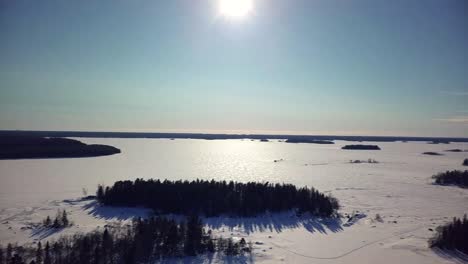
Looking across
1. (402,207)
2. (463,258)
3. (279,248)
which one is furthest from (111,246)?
(402,207)

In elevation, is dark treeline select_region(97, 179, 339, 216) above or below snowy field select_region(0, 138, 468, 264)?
above

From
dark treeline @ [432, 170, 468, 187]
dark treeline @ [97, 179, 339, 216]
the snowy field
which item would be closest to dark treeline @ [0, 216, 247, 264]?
the snowy field

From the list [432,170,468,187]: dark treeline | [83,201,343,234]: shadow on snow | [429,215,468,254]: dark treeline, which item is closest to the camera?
[429,215,468,254]: dark treeline

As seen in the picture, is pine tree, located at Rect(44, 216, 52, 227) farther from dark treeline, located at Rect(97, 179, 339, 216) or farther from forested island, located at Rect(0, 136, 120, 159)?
forested island, located at Rect(0, 136, 120, 159)

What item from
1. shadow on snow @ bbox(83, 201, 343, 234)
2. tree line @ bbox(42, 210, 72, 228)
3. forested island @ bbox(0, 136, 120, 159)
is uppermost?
forested island @ bbox(0, 136, 120, 159)

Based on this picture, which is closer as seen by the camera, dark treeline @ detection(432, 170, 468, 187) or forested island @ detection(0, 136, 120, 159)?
dark treeline @ detection(432, 170, 468, 187)

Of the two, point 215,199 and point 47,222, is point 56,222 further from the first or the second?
point 215,199

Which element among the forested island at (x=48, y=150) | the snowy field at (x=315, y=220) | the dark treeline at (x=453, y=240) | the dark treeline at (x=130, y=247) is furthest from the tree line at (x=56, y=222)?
the forested island at (x=48, y=150)

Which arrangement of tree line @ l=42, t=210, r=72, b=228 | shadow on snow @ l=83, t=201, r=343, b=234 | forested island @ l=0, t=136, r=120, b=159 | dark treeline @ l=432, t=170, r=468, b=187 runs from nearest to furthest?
tree line @ l=42, t=210, r=72, b=228, shadow on snow @ l=83, t=201, r=343, b=234, dark treeline @ l=432, t=170, r=468, b=187, forested island @ l=0, t=136, r=120, b=159
